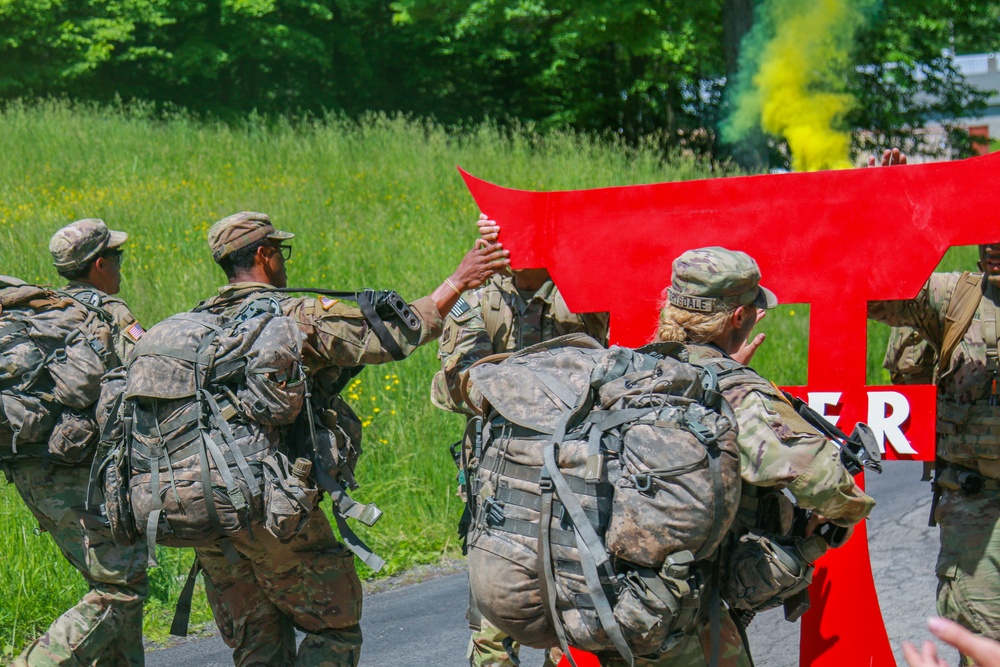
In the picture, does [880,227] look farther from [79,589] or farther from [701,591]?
[79,589]

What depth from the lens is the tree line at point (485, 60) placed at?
16.4 metres

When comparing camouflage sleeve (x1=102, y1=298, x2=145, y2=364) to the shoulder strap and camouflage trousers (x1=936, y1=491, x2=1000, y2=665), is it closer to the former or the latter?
the shoulder strap

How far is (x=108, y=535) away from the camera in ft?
15.7

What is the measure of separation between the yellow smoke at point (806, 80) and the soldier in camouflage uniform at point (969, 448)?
475cm

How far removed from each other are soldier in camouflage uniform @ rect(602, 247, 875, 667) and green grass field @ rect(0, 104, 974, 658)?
12.3 feet

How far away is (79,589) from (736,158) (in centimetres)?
1290

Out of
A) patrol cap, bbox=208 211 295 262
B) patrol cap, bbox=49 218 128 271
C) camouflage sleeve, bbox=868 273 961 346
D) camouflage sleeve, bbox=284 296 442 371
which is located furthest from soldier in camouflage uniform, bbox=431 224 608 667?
patrol cap, bbox=49 218 128 271

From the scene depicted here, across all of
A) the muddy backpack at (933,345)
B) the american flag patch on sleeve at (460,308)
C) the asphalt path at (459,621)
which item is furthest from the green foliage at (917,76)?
the american flag patch on sleeve at (460,308)

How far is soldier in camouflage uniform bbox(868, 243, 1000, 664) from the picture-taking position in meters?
4.09

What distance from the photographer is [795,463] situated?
2.90 meters

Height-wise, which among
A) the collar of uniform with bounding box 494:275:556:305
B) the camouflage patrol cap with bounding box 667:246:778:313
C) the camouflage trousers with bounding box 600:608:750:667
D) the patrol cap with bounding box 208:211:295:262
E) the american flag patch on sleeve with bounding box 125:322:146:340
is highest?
the camouflage patrol cap with bounding box 667:246:778:313

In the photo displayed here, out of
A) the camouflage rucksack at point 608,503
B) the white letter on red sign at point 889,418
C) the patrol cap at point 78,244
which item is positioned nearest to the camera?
the camouflage rucksack at point 608,503

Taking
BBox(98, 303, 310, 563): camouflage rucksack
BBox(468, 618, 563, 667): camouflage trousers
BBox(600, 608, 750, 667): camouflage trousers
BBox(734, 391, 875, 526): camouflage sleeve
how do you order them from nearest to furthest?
BBox(734, 391, 875, 526): camouflage sleeve, BBox(600, 608, 750, 667): camouflage trousers, BBox(98, 303, 310, 563): camouflage rucksack, BBox(468, 618, 563, 667): camouflage trousers

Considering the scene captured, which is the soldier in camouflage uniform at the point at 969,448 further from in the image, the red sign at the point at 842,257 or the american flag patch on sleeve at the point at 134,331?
the american flag patch on sleeve at the point at 134,331
